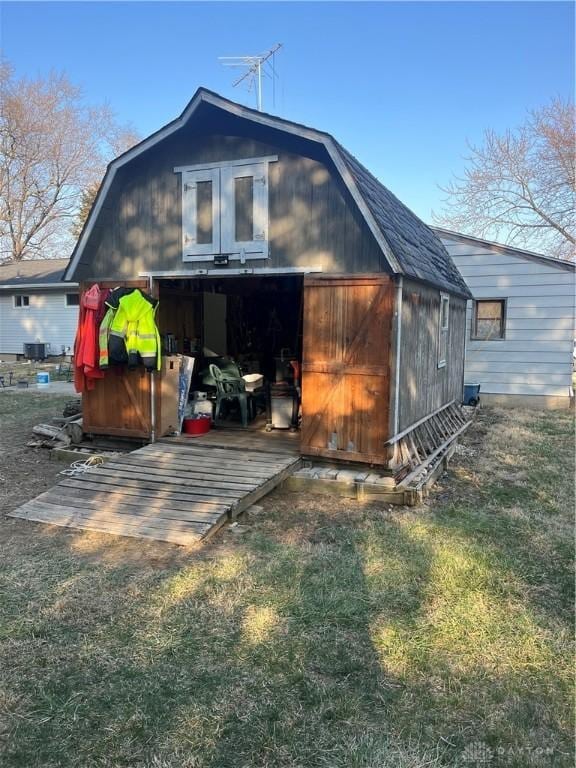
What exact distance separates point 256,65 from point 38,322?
49.9 ft

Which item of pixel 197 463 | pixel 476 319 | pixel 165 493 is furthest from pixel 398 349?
pixel 476 319

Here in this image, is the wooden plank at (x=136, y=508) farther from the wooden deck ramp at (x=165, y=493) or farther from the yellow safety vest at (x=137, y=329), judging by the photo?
the yellow safety vest at (x=137, y=329)

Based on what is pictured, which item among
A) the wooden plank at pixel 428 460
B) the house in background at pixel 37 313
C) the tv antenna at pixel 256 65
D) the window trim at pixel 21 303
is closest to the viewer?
the wooden plank at pixel 428 460

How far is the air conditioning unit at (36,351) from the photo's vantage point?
20156 millimetres

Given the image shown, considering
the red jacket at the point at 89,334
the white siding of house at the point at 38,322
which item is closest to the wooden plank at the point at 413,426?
the red jacket at the point at 89,334

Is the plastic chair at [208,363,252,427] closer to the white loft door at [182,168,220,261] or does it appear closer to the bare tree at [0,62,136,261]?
the white loft door at [182,168,220,261]

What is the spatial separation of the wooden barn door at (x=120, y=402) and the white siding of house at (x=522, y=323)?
7.63 meters

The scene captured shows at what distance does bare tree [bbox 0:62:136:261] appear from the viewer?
26.8 m

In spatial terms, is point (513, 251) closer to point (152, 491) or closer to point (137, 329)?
point (137, 329)

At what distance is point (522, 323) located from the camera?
11445 mm

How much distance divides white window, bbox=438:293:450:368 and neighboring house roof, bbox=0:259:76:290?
1443cm

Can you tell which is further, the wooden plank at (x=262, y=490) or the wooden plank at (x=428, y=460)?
the wooden plank at (x=428, y=460)

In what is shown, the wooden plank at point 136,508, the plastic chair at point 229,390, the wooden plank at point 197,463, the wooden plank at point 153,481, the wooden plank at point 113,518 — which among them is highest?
the plastic chair at point 229,390

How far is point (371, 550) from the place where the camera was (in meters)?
4.32
